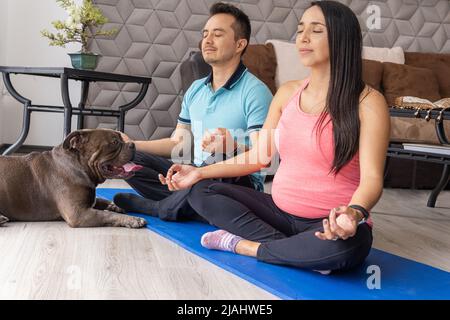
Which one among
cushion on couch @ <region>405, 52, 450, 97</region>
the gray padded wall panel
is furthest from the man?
cushion on couch @ <region>405, 52, 450, 97</region>

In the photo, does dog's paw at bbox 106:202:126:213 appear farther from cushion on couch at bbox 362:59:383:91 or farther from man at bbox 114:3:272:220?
cushion on couch at bbox 362:59:383:91

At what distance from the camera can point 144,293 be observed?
158 cm

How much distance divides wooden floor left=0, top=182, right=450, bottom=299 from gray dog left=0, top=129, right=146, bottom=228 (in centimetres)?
5

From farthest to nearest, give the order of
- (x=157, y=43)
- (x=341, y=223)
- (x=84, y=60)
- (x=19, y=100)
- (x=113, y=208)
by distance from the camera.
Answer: (x=157, y=43)
(x=84, y=60)
(x=19, y=100)
(x=113, y=208)
(x=341, y=223)

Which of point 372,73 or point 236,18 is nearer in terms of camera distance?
point 236,18

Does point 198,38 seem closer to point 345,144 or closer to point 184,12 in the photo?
point 184,12

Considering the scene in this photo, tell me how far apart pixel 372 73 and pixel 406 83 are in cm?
25

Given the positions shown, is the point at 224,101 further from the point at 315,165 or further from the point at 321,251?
the point at 321,251

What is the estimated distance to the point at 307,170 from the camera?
1.96 m

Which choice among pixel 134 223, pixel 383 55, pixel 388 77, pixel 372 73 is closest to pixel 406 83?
pixel 388 77

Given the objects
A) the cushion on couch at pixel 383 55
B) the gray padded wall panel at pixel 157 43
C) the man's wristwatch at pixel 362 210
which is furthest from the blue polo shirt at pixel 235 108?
the cushion on couch at pixel 383 55

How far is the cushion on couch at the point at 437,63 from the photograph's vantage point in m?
4.68

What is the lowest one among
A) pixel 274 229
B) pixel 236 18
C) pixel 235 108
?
pixel 274 229
